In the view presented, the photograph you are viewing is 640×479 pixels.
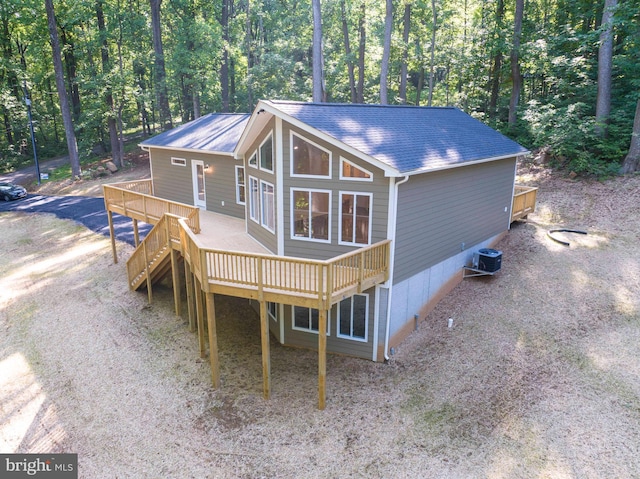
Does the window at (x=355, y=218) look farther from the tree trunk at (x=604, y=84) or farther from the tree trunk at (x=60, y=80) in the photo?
the tree trunk at (x=60, y=80)

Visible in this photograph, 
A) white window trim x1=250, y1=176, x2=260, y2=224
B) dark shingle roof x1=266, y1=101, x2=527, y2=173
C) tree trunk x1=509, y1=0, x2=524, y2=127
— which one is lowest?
white window trim x1=250, y1=176, x2=260, y2=224

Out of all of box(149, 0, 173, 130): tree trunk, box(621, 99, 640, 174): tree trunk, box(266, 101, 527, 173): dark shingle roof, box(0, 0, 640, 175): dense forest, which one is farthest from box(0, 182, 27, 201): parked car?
box(621, 99, 640, 174): tree trunk

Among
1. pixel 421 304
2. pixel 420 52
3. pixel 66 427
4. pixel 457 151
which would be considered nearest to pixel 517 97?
pixel 420 52

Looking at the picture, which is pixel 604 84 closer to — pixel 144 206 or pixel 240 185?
pixel 240 185

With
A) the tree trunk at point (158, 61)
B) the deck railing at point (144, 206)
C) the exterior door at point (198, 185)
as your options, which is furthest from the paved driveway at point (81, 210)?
the tree trunk at point (158, 61)

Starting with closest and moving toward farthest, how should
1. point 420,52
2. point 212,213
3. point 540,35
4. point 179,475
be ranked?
1. point 179,475
2. point 212,213
3. point 540,35
4. point 420,52

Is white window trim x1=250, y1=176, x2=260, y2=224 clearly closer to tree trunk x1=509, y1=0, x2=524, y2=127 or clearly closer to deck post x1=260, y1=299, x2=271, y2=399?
deck post x1=260, y1=299, x2=271, y2=399

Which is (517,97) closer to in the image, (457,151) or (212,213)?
(457,151)

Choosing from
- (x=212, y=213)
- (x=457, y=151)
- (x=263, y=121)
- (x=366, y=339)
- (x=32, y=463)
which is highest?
(x=263, y=121)
